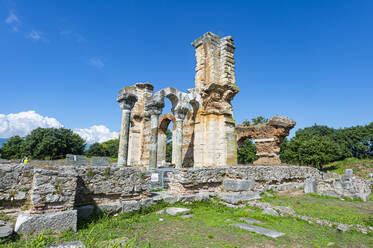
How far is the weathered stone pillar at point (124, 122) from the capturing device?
11.7 meters

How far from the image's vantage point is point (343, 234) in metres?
5.06

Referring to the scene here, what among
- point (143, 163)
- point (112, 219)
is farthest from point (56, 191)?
point (143, 163)

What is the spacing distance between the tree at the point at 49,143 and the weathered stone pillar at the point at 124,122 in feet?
101

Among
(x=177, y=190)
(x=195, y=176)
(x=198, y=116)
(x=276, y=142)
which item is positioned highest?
(x=198, y=116)

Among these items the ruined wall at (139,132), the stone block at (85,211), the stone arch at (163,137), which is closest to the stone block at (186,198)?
the stone block at (85,211)

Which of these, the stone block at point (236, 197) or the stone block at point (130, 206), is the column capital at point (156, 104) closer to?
the stone block at point (236, 197)

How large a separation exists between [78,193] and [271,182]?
912 centimetres

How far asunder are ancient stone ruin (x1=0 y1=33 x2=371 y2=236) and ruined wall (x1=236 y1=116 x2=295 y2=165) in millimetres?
87

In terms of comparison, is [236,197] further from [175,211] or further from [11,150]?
[11,150]

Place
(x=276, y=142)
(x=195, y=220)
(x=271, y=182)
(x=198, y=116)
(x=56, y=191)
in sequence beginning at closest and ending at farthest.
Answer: (x=56, y=191) < (x=195, y=220) < (x=271, y=182) < (x=198, y=116) < (x=276, y=142)

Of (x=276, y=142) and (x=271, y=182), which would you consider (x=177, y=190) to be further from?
(x=276, y=142)

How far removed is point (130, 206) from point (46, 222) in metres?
2.16

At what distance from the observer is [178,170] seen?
25.7 feet

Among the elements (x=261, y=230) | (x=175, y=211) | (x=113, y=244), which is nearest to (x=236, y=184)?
(x=175, y=211)
